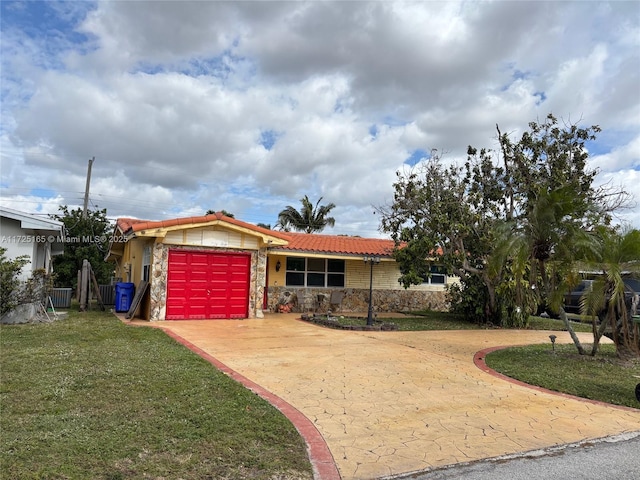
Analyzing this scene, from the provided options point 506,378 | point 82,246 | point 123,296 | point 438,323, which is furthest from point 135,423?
point 82,246

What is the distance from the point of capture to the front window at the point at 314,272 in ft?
63.4

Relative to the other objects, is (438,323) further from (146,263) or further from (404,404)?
(404,404)

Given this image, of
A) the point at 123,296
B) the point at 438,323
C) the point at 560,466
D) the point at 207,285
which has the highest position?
the point at 207,285

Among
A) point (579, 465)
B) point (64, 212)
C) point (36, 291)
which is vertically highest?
point (64, 212)

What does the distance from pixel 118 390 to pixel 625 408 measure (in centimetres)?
673

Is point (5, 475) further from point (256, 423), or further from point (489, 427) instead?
point (489, 427)

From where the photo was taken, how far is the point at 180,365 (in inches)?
300

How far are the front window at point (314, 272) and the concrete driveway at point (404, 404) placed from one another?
815 cm

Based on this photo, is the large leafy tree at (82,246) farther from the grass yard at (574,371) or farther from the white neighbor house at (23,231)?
the grass yard at (574,371)

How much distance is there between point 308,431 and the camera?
16.3ft

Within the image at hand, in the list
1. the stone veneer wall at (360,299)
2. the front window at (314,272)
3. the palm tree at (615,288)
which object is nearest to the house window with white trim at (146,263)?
the stone veneer wall at (360,299)

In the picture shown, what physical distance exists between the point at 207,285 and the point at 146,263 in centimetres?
239

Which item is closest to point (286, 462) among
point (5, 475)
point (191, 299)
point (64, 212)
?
point (5, 475)

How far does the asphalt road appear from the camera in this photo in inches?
159
